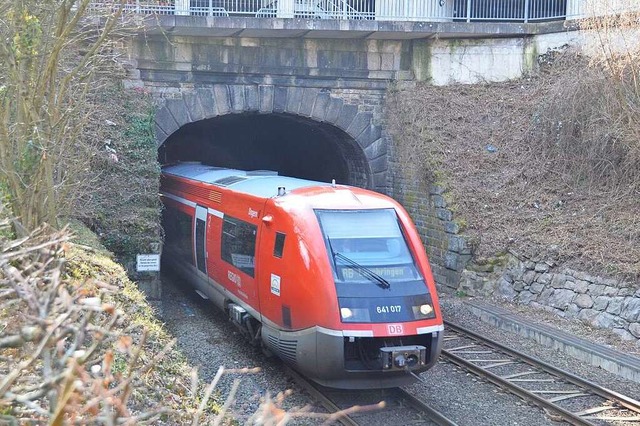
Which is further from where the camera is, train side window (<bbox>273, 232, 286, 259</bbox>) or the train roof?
the train roof

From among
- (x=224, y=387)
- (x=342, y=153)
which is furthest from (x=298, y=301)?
(x=342, y=153)

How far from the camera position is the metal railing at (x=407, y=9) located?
19438 millimetres

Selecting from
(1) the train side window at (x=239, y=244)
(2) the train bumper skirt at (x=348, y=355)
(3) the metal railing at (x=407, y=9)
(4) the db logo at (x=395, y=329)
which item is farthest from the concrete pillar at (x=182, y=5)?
(4) the db logo at (x=395, y=329)

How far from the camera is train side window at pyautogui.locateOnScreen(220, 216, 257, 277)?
1049 cm

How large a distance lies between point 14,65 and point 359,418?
6.02 metres

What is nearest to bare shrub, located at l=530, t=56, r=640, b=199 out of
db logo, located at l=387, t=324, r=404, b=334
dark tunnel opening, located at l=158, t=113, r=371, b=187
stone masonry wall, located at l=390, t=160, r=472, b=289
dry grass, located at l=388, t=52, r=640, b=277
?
dry grass, located at l=388, t=52, r=640, b=277

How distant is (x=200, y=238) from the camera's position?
43.9ft

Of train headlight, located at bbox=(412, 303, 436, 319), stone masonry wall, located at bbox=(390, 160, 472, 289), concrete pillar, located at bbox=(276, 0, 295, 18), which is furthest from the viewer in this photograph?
concrete pillar, located at bbox=(276, 0, 295, 18)

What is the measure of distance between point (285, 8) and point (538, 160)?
26.4ft

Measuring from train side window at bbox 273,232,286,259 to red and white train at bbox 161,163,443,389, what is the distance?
12 mm

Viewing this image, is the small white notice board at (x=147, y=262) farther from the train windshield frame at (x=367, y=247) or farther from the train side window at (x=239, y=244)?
the train windshield frame at (x=367, y=247)

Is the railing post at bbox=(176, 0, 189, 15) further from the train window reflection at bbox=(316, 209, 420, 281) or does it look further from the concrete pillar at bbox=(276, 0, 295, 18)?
the train window reflection at bbox=(316, 209, 420, 281)

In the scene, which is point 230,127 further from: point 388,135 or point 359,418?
point 359,418

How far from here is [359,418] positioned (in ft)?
27.9
